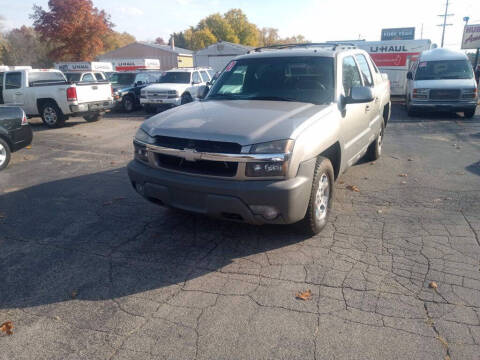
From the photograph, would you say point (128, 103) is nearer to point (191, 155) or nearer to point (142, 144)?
point (142, 144)

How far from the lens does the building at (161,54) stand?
45.7 m

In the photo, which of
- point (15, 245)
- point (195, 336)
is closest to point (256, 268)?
point (195, 336)

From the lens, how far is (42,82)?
13000mm

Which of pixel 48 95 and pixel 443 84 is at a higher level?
pixel 443 84

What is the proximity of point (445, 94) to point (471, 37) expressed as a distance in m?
15.4

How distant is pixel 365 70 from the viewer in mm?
5879

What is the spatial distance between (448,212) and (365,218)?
109 cm

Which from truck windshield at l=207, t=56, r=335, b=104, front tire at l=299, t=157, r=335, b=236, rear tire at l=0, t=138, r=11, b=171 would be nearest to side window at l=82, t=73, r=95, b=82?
rear tire at l=0, t=138, r=11, b=171

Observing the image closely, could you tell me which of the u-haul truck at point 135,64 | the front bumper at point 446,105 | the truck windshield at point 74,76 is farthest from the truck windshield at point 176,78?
the u-haul truck at point 135,64

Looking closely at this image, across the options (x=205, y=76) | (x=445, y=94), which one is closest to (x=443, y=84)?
(x=445, y=94)

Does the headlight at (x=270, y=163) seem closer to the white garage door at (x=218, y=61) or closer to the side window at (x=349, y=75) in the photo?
the side window at (x=349, y=75)

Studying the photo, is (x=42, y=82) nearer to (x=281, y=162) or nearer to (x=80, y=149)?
(x=80, y=149)

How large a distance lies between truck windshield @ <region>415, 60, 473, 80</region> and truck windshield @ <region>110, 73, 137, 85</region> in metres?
13.0

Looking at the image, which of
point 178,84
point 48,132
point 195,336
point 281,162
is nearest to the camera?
point 195,336
